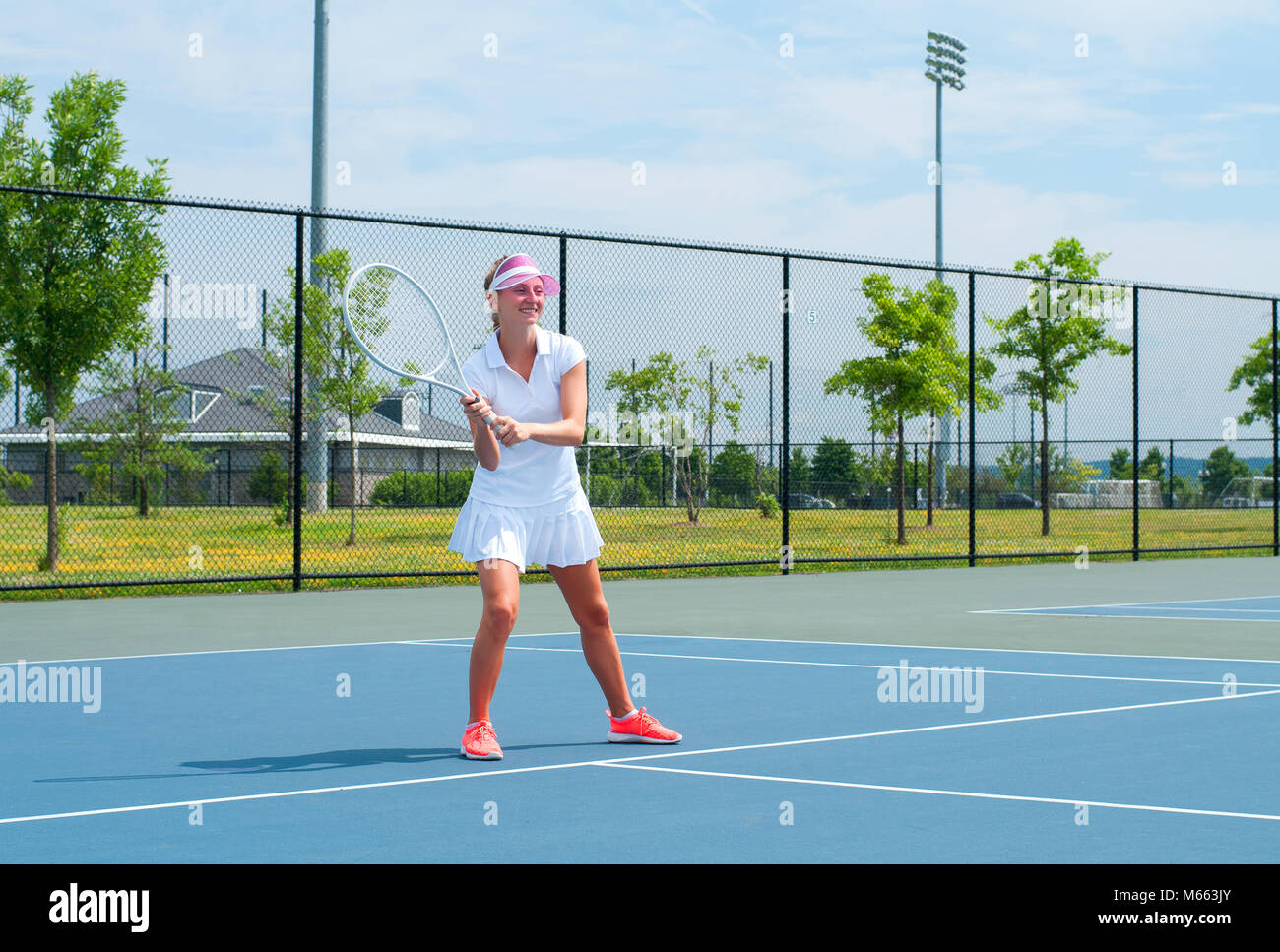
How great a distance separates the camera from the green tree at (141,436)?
2675 cm

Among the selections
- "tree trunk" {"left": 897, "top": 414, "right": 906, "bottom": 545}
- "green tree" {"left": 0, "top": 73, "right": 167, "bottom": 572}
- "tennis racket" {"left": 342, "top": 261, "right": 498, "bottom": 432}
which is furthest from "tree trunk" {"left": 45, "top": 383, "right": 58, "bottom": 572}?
"tree trunk" {"left": 897, "top": 414, "right": 906, "bottom": 545}

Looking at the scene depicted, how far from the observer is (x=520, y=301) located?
5953mm

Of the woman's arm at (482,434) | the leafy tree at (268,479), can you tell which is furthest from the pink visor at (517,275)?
the leafy tree at (268,479)

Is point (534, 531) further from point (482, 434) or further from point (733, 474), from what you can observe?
point (733, 474)

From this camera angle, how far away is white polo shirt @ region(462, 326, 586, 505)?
5973 millimetres

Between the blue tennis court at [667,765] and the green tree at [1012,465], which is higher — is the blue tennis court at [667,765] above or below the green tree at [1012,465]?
below

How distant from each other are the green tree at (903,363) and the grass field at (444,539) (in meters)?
1.90

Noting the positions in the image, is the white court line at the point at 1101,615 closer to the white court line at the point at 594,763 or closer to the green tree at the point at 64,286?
the white court line at the point at 594,763

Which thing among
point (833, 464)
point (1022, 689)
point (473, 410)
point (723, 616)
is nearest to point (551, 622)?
point (723, 616)

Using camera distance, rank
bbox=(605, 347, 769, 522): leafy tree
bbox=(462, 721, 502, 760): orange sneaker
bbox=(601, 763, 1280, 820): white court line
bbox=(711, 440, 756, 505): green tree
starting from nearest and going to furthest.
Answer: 1. bbox=(601, 763, 1280, 820): white court line
2. bbox=(462, 721, 502, 760): orange sneaker
3. bbox=(605, 347, 769, 522): leafy tree
4. bbox=(711, 440, 756, 505): green tree

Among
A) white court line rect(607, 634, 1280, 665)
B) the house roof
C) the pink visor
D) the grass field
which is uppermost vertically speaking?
the house roof

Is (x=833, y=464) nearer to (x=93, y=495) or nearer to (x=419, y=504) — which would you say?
(x=419, y=504)

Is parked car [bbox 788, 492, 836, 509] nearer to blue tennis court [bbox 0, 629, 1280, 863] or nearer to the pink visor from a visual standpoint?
blue tennis court [bbox 0, 629, 1280, 863]

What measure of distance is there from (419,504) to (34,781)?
25.4m
